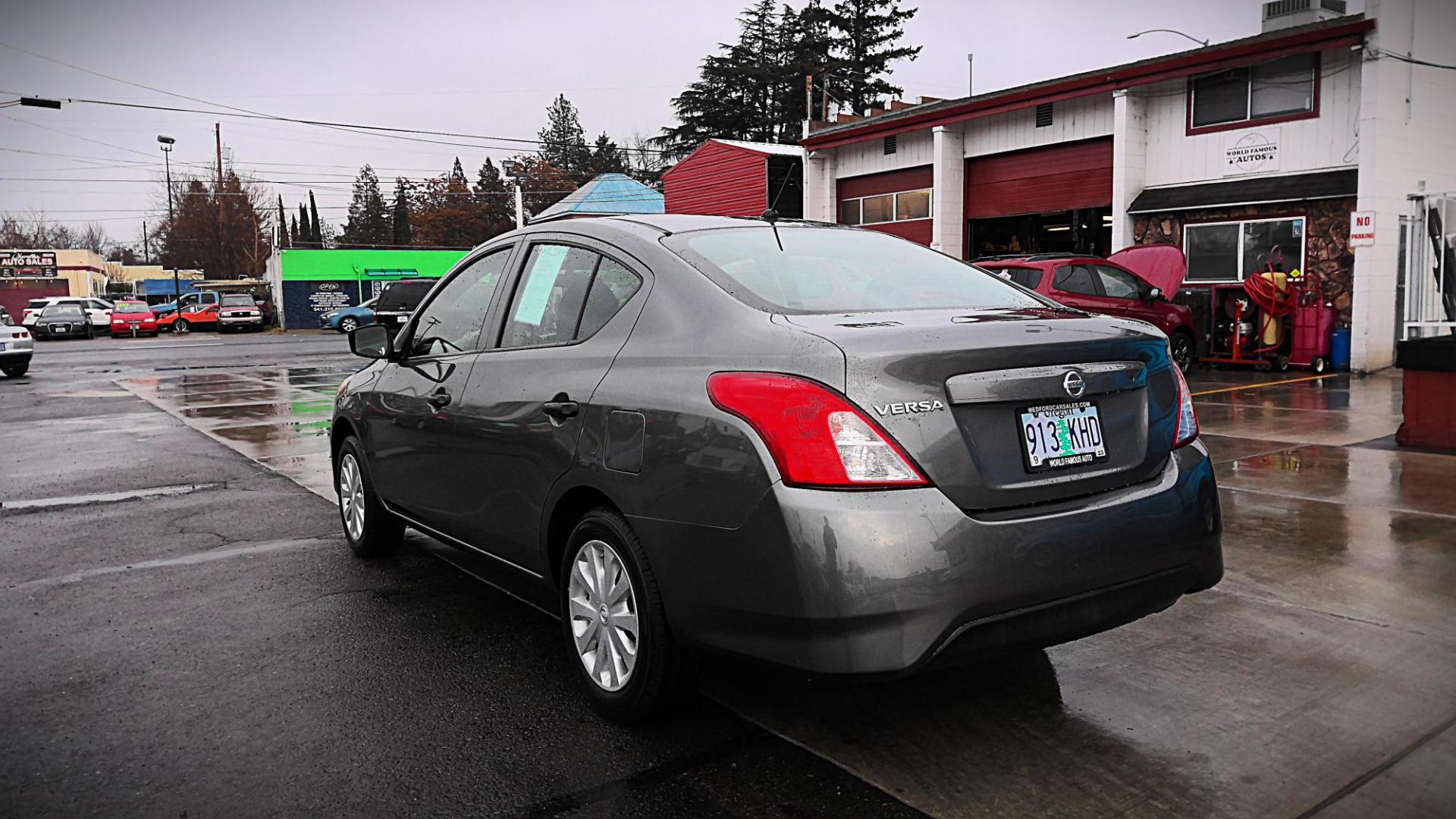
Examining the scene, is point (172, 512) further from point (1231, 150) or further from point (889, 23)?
point (889, 23)

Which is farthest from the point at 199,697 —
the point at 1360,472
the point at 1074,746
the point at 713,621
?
the point at 1360,472

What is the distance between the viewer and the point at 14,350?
20.5 m

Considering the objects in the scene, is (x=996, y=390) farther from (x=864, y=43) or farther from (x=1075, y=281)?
(x=864, y=43)

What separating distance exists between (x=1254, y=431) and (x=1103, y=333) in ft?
25.0

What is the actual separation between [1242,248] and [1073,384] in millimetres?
17211

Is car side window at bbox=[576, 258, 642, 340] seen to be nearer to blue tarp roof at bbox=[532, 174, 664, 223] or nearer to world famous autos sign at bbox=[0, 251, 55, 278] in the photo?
blue tarp roof at bbox=[532, 174, 664, 223]

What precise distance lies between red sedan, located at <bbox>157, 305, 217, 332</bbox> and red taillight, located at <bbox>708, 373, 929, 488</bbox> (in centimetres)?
5172

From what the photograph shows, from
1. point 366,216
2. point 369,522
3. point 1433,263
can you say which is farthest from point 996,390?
point 366,216

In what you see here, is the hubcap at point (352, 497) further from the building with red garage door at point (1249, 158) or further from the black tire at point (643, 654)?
the building with red garage door at point (1249, 158)

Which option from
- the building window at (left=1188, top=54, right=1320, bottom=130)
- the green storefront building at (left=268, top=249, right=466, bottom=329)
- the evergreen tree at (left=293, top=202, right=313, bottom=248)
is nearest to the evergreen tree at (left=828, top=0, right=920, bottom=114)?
the green storefront building at (left=268, top=249, right=466, bottom=329)

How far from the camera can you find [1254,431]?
32.8 ft

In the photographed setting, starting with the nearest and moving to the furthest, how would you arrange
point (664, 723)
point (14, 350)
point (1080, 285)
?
point (664, 723) → point (1080, 285) → point (14, 350)

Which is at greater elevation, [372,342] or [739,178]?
[739,178]

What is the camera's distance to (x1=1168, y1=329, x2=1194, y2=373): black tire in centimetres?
1628
